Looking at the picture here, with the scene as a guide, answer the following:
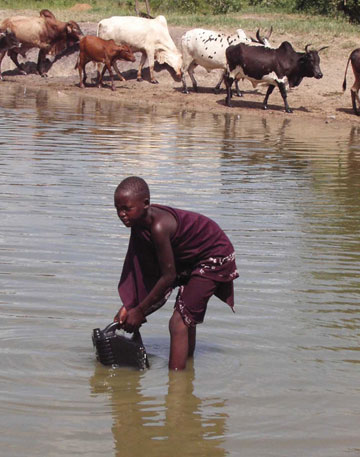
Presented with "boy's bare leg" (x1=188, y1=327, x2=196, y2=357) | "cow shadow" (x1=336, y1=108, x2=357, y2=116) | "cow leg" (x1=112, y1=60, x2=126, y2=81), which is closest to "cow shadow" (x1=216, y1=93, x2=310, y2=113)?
"cow shadow" (x1=336, y1=108, x2=357, y2=116)

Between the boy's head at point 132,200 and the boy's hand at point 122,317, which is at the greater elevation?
the boy's head at point 132,200

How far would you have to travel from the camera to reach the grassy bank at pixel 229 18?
24.9 meters

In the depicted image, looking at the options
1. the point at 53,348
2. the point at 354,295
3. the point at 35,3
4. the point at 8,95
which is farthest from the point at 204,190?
the point at 35,3

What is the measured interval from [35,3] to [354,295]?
2935 centimetres

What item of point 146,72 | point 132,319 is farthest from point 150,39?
point 132,319

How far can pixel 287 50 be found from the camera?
65.7 feet

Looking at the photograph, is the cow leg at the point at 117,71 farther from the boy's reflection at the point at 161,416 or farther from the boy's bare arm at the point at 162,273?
the boy's bare arm at the point at 162,273

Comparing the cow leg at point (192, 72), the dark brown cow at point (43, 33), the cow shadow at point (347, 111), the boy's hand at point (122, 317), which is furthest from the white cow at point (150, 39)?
the boy's hand at point (122, 317)

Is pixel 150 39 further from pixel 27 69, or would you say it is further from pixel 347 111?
pixel 347 111

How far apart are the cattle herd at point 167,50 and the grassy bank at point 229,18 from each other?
1973mm

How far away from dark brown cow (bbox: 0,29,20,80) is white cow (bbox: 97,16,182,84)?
9.24 feet

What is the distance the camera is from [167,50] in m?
23.9

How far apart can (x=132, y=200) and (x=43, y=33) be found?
72.3 feet

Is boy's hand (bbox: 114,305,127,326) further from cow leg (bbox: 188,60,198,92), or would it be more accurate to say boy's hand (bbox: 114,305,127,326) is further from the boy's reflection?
cow leg (bbox: 188,60,198,92)
